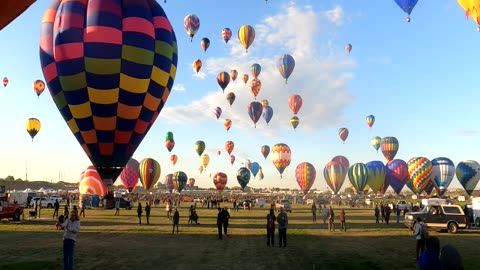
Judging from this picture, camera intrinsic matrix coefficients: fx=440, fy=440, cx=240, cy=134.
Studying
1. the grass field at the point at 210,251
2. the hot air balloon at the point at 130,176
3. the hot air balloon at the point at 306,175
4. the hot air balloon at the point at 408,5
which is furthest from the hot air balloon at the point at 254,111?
the grass field at the point at 210,251

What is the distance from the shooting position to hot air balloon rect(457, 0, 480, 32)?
2352 centimetres

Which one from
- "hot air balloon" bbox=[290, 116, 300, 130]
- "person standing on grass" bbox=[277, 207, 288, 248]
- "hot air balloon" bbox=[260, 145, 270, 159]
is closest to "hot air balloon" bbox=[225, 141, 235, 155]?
"hot air balloon" bbox=[260, 145, 270, 159]

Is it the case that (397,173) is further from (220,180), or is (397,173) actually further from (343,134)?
(220,180)

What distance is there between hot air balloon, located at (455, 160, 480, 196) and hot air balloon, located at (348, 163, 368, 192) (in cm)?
1335

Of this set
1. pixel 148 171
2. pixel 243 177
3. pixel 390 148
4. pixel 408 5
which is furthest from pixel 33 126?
pixel 390 148

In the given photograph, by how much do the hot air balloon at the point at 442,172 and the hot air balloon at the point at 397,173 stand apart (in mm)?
5355

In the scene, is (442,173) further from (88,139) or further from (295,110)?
(88,139)

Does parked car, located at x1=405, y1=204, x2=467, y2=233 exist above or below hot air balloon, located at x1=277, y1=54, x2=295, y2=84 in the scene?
below

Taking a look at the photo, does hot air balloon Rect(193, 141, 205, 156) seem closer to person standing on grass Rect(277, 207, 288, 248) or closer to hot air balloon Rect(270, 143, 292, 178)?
hot air balloon Rect(270, 143, 292, 178)

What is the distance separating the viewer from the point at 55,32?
922 inches

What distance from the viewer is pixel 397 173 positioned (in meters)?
70.8

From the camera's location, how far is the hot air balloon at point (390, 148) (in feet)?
242

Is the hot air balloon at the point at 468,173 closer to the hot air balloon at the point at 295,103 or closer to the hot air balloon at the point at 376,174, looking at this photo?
the hot air balloon at the point at 376,174

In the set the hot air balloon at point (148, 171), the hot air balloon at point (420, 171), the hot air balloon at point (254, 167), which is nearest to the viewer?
the hot air balloon at point (148, 171)
